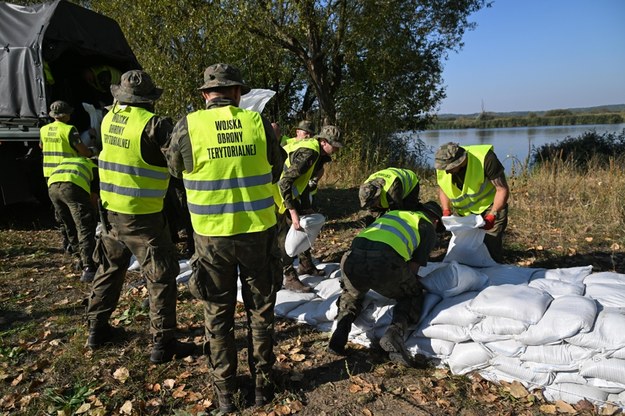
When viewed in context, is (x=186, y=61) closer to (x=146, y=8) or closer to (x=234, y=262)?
(x=146, y=8)

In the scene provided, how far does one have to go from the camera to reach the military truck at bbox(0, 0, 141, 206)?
6539mm

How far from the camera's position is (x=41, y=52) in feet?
22.0

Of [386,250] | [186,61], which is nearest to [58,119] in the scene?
[386,250]

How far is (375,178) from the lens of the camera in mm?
3520

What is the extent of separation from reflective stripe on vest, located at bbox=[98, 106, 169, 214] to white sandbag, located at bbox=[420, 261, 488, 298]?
6.90ft

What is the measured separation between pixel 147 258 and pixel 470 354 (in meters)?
2.29

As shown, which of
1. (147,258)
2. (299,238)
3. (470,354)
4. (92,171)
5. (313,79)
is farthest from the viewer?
(313,79)

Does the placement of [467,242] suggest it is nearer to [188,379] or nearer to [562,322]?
[562,322]

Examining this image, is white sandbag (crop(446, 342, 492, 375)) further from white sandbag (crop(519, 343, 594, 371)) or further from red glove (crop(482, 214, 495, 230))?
red glove (crop(482, 214, 495, 230))

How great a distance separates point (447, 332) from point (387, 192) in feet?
3.70

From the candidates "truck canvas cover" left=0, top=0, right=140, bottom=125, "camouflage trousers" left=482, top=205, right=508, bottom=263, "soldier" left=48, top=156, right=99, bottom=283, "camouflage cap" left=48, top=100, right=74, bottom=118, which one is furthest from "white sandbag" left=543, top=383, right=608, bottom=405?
"truck canvas cover" left=0, top=0, right=140, bottom=125

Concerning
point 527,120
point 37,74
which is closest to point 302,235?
point 37,74

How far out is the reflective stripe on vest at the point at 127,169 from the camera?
291cm

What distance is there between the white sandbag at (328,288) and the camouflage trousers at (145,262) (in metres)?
1.40
